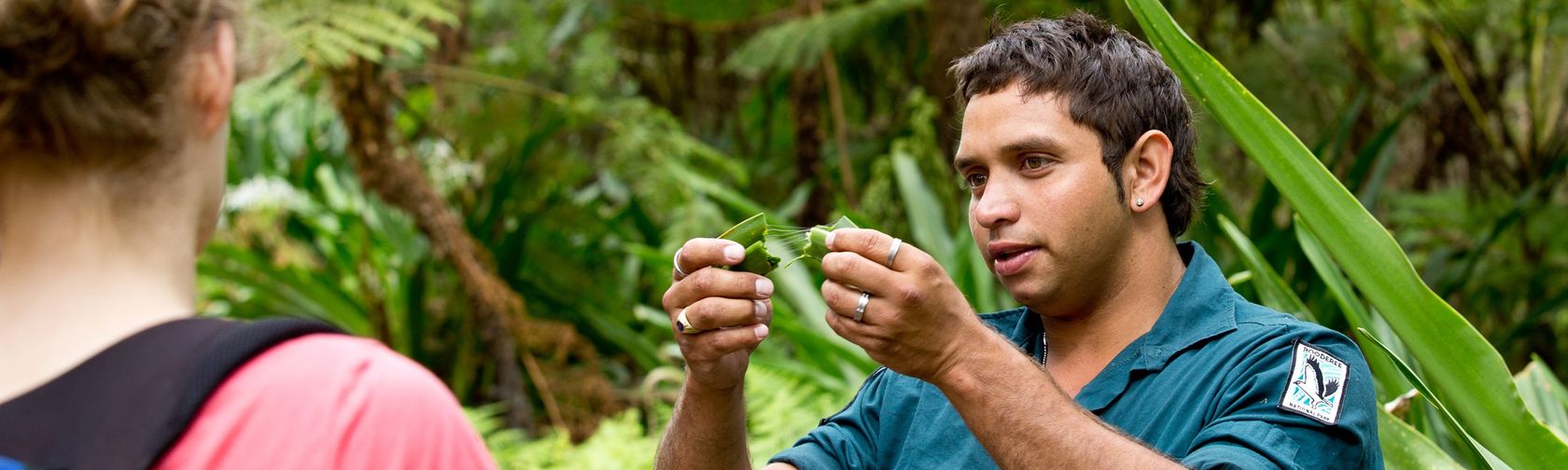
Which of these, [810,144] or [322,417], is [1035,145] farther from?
[810,144]

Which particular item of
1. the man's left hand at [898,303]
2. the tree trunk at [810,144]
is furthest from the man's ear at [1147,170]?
the tree trunk at [810,144]

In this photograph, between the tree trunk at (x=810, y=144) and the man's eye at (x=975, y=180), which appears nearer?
the man's eye at (x=975, y=180)

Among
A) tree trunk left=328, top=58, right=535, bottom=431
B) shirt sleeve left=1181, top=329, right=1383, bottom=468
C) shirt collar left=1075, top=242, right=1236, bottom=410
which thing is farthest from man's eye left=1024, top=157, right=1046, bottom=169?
tree trunk left=328, top=58, right=535, bottom=431

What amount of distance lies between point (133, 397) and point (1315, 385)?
45.4 inches

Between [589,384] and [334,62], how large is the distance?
140 cm

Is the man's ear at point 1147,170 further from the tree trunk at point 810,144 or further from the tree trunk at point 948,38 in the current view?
the tree trunk at point 810,144

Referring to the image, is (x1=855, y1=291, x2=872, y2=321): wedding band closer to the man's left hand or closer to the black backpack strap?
the man's left hand

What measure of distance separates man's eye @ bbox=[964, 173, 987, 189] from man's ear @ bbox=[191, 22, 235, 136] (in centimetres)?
98

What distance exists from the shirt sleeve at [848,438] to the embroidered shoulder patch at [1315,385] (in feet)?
1.86

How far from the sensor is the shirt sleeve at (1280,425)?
1.36 m

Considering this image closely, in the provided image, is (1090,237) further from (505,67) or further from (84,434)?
(505,67)

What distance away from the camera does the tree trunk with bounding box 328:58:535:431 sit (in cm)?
409

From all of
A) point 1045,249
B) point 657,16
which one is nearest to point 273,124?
point 657,16

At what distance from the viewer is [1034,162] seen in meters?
1.65
